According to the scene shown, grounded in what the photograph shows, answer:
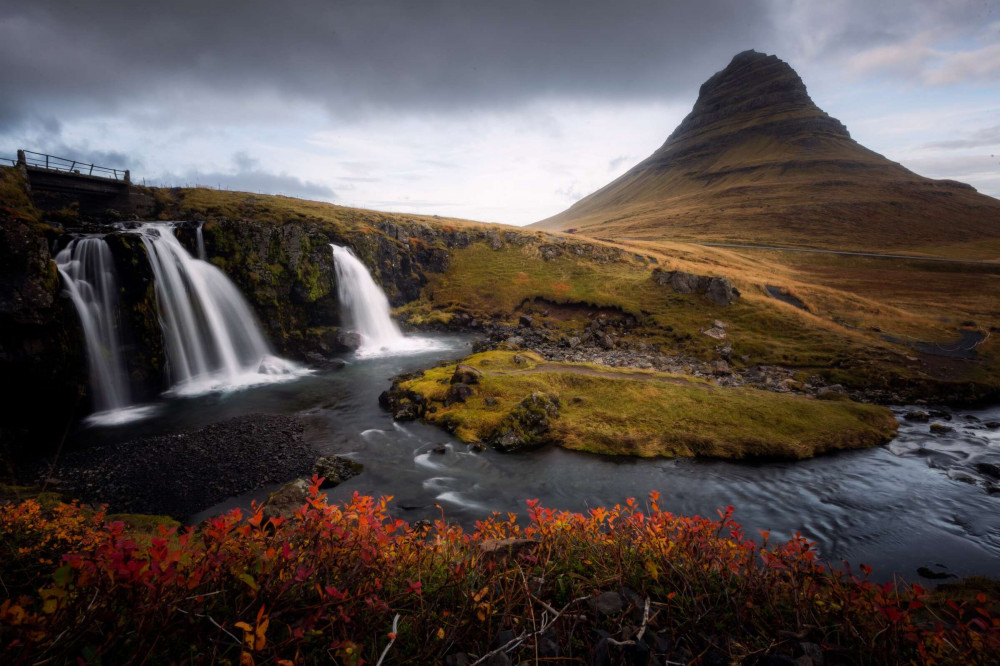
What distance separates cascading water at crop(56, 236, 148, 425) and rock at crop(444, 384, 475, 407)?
1805cm

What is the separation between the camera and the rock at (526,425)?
19.8m

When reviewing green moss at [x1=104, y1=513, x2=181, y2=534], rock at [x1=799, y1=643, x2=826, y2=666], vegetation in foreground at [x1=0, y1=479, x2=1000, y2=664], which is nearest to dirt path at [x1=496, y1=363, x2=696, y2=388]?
green moss at [x1=104, y1=513, x2=181, y2=534]

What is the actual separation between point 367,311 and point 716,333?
39.5 metres

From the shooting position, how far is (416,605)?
15.3ft

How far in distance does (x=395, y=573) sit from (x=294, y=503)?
9.65 m

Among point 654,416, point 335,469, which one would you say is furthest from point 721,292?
point 335,469

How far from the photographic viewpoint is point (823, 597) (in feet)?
16.4

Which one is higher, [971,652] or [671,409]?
[971,652]

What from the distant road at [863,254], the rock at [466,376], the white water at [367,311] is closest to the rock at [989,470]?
the rock at [466,376]

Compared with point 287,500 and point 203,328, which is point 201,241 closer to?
point 203,328

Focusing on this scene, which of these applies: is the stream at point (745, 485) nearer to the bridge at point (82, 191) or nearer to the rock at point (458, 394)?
the rock at point (458, 394)

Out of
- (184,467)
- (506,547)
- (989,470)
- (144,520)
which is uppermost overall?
(506,547)

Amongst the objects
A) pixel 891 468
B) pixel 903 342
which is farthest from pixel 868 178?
pixel 891 468

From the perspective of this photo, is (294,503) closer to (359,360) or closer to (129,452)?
(129,452)
